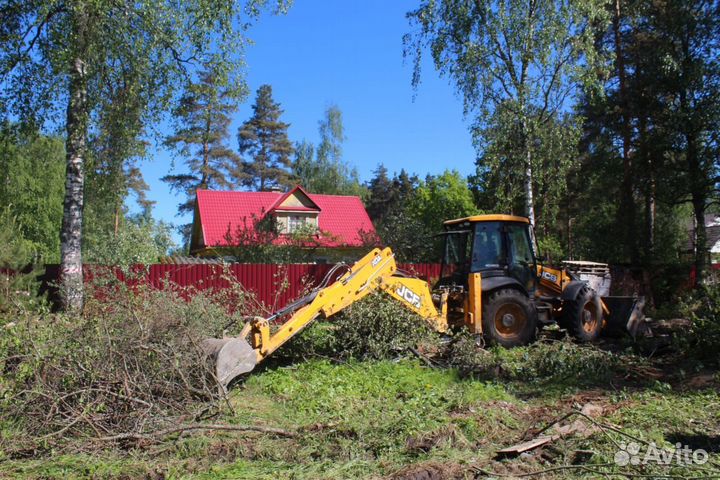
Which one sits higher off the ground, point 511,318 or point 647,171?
point 647,171

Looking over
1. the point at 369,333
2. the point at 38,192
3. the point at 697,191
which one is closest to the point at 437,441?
the point at 369,333

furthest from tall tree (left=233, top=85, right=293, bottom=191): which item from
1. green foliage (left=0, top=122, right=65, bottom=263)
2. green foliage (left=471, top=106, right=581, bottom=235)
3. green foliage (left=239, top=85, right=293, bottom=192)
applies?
green foliage (left=471, top=106, right=581, bottom=235)

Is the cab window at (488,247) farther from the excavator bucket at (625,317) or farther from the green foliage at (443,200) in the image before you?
the green foliage at (443,200)

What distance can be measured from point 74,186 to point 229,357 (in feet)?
22.9

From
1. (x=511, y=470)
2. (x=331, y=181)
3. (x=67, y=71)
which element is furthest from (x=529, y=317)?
(x=331, y=181)

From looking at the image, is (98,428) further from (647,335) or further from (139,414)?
(647,335)

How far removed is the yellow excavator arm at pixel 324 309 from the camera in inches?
278

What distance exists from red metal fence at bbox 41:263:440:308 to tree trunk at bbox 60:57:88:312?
4.74 ft

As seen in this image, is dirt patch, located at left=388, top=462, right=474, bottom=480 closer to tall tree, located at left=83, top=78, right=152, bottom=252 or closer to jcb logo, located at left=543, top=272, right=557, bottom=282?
jcb logo, located at left=543, top=272, right=557, bottom=282

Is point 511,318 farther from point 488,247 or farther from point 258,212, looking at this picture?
point 258,212

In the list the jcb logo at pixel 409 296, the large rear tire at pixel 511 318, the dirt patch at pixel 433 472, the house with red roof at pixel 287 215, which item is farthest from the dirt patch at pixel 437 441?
the house with red roof at pixel 287 215

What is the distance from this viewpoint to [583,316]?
1123cm

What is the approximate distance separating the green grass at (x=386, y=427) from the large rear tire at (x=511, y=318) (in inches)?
79.4

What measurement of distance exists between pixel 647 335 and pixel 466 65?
1021 cm
